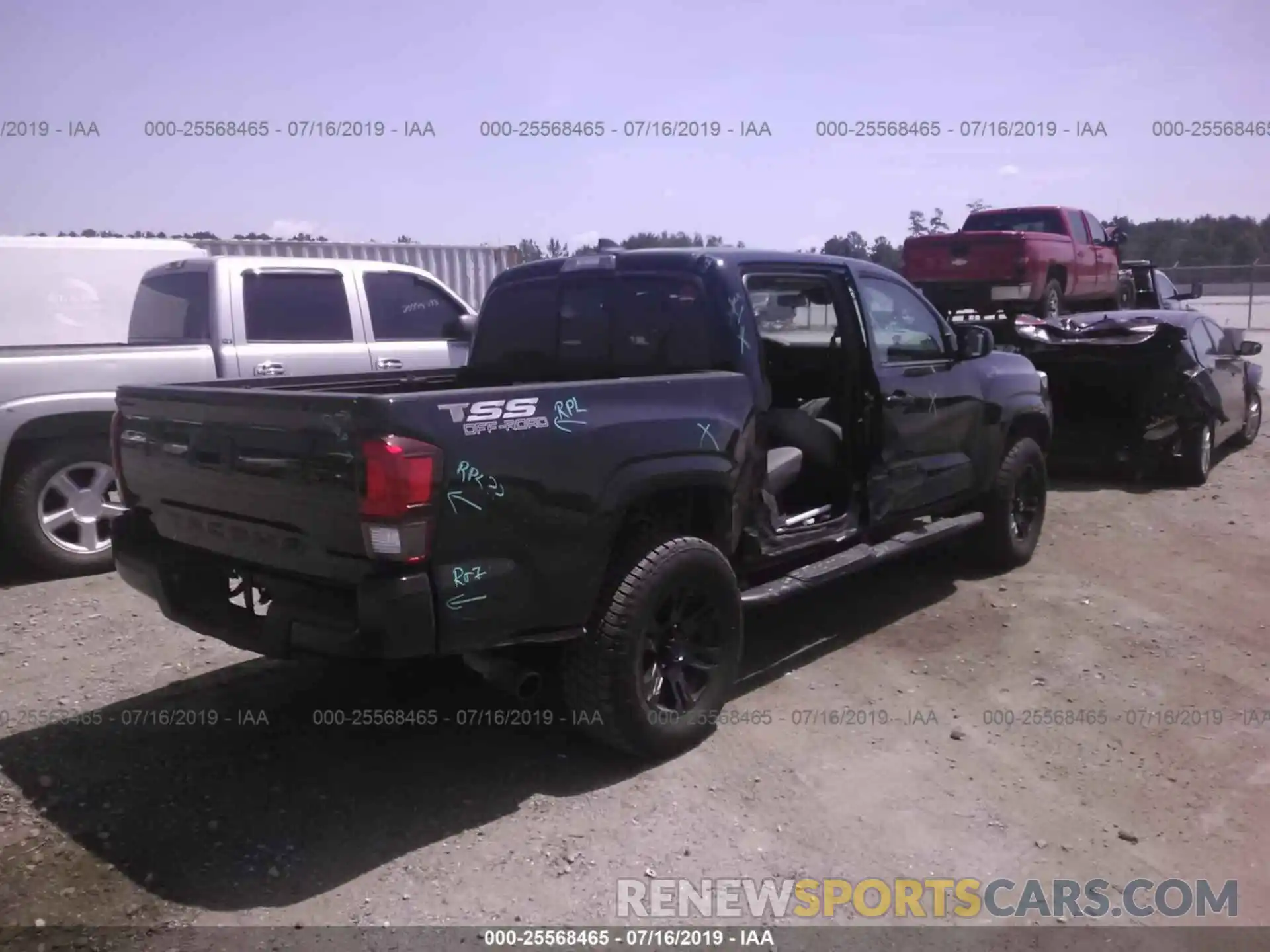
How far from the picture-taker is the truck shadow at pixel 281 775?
346cm

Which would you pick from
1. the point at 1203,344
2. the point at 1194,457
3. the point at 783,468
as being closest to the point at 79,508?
the point at 783,468

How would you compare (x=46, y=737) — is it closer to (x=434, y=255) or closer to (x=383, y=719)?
(x=383, y=719)

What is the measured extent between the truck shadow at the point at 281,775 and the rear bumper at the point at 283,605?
594mm

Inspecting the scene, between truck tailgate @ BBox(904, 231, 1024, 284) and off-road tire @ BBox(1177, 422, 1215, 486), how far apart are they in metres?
3.53

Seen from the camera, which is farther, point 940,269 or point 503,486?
point 940,269

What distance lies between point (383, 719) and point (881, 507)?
2.64 m

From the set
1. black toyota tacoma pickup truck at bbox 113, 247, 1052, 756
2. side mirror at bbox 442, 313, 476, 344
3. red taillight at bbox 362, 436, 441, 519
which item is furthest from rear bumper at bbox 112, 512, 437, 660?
side mirror at bbox 442, 313, 476, 344

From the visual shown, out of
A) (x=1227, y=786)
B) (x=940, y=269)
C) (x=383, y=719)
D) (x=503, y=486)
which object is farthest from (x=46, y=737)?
(x=940, y=269)

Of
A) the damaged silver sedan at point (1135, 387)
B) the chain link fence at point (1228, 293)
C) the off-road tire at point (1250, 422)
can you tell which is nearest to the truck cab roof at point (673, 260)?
the damaged silver sedan at point (1135, 387)

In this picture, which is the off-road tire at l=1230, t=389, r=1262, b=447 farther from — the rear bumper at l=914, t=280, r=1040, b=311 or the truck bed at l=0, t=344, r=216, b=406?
the truck bed at l=0, t=344, r=216, b=406

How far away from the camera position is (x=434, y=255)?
1482cm

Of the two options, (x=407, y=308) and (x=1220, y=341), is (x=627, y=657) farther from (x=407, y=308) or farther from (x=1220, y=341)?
(x=1220, y=341)

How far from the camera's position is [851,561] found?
16.7 ft

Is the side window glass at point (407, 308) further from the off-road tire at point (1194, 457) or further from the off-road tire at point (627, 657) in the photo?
the off-road tire at point (1194, 457)
